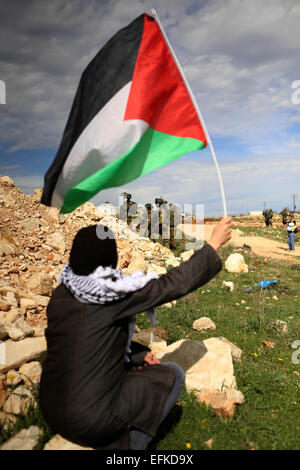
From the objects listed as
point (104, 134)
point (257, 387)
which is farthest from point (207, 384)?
point (104, 134)

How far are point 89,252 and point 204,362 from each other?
2.05 m

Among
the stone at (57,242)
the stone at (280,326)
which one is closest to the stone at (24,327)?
the stone at (280,326)

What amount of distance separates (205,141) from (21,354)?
2.65 m

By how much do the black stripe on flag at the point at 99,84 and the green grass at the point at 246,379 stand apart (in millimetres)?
1992

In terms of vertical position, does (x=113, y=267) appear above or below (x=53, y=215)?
below

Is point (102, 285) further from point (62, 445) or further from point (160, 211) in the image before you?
point (160, 211)

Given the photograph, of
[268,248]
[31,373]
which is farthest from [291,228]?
[31,373]

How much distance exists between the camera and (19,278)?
5660 mm

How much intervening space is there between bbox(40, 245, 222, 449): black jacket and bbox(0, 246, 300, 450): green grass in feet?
1.98

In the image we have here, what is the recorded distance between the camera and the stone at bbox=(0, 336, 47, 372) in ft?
10.3

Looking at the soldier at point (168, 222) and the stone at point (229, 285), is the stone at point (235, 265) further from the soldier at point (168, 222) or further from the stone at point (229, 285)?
the soldier at point (168, 222)

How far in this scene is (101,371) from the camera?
6.40ft

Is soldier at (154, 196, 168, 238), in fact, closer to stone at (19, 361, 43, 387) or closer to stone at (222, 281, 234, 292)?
stone at (222, 281, 234, 292)

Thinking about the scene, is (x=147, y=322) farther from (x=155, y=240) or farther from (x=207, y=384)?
(x=155, y=240)
